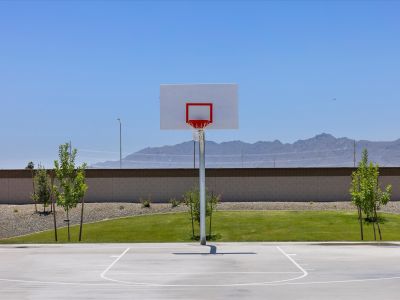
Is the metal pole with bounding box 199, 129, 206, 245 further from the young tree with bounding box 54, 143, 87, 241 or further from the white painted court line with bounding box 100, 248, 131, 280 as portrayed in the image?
the young tree with bounding box 54, 143, 87, 241

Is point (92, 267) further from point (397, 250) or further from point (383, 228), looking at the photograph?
point (383, 228)

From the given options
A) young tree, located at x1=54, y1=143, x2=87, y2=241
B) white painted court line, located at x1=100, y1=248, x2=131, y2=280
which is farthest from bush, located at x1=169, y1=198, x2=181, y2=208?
white painted court line, located at x1=100, y1=248, x2=131, y2=280

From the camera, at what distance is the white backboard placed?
31.1m

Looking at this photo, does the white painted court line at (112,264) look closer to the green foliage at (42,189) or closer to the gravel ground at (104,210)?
the gravel ground at (104,210)

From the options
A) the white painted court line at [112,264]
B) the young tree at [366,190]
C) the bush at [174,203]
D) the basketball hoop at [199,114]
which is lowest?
the white painted court line at [112,264]

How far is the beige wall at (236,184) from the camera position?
7169 cm

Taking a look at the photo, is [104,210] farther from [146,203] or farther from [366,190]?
[366,190]

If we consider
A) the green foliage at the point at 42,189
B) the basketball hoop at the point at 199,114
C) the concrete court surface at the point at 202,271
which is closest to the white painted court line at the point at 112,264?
the concrete court surface at the point at 202,271

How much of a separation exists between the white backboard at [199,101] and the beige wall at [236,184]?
40.5m

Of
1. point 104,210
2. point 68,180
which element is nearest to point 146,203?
point 104,210

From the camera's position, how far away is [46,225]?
61906mm

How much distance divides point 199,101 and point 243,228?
26019 mm

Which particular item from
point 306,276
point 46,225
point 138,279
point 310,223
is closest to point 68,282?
point 138,279

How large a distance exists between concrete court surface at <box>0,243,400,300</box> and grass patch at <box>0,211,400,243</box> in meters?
20.2
